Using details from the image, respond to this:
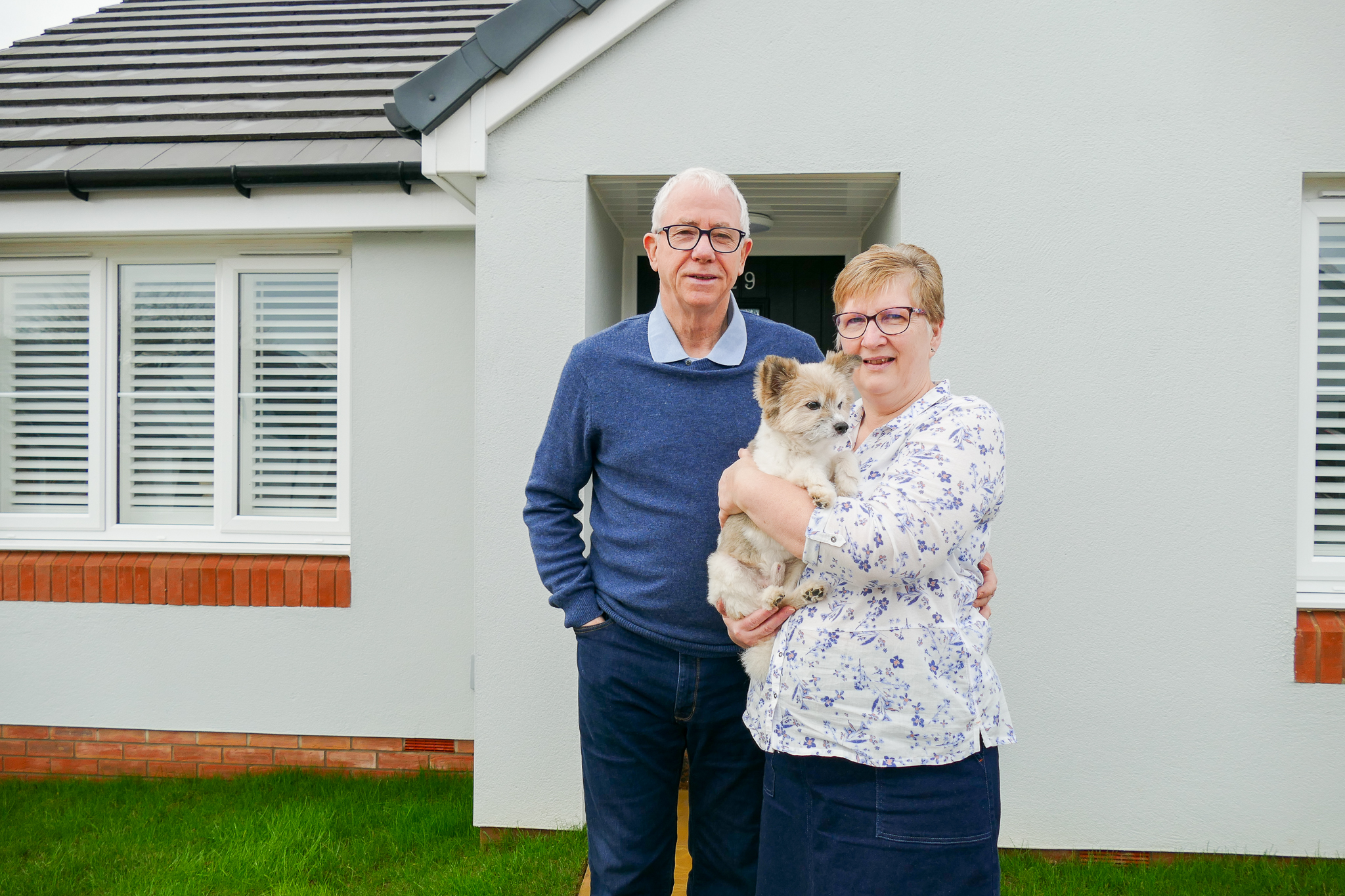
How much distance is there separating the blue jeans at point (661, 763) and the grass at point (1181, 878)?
→ 1.91 metres

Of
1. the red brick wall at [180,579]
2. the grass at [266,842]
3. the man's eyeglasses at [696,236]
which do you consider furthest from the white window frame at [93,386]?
the man's eyeglasses at [696,236]

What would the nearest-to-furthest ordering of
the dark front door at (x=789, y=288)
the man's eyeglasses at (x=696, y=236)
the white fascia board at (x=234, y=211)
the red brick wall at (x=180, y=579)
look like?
1. the man's eyeglasses at (x=696, y=236)
2. the white fascia board at (x=234, y=211)
3. the red brick wall at (x=180, y=579)
4. the dark front door at (x=789, y=288)

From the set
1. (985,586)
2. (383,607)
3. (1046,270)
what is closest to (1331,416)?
(1046,270)

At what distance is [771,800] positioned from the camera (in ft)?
6.18

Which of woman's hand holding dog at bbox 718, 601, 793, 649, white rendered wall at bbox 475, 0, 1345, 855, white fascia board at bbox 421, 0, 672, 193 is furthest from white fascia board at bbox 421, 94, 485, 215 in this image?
woman's hand holding dog at bbox 718, 601, 793, 649

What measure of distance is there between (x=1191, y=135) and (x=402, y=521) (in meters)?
4.42

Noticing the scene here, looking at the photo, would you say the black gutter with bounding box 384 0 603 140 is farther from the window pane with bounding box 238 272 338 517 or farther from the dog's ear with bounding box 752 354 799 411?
the dog's ear with bounding box 752 354 799 411

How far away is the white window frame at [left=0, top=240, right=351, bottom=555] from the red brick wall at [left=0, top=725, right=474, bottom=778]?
3.60 feet

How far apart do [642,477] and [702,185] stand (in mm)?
817

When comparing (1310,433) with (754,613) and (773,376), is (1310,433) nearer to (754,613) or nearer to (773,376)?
(773,376)

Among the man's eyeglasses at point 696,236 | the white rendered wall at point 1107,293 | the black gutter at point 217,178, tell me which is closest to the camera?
the man's eyeglasses at point 696,236

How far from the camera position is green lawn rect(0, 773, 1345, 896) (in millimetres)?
3502

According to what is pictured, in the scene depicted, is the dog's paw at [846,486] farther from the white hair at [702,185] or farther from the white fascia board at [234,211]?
the white fascia board at [234,211]

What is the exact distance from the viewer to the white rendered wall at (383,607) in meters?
4.68
